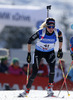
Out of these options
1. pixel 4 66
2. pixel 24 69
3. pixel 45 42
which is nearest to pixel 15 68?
pixel 24 69

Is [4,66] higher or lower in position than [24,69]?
higher

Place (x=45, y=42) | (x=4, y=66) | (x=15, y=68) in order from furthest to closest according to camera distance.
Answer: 1. (x=4, y=66)
2. (x=15, y=68)
3. (x=45, y=42)

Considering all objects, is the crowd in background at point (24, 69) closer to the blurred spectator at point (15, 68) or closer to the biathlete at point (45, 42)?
the blurred spectator at point (15, 68)

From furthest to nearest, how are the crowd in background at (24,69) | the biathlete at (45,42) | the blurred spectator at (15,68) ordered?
the blurred spectator at (15,68) < the crowd in background at (24,69) < the biathlete at (45,42)

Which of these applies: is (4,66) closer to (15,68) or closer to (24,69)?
(15,68)

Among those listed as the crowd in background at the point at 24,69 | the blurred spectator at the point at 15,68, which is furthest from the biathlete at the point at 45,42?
the blurred spectator at the point at 15,68

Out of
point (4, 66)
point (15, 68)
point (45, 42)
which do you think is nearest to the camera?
point (45, 42)

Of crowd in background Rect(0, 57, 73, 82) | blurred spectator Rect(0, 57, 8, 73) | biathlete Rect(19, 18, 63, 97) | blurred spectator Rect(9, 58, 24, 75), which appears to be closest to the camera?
biathlete Rect(19, 18, 63, 97)

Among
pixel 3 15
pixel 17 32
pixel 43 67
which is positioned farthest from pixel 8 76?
pixel 17 32

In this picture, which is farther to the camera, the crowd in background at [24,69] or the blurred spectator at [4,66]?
the blurred spectator at [4,66]

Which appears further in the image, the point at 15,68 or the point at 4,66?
the point at 4,66

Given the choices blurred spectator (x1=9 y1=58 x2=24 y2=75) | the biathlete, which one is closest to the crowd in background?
blurred spectator (x1=9 y1=58 x2=24 y2=75)

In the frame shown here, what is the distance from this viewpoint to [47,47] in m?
6.36

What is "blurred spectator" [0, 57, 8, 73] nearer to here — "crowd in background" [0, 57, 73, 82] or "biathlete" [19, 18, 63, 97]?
"crowd in background" [0, 57, 73, 82]
